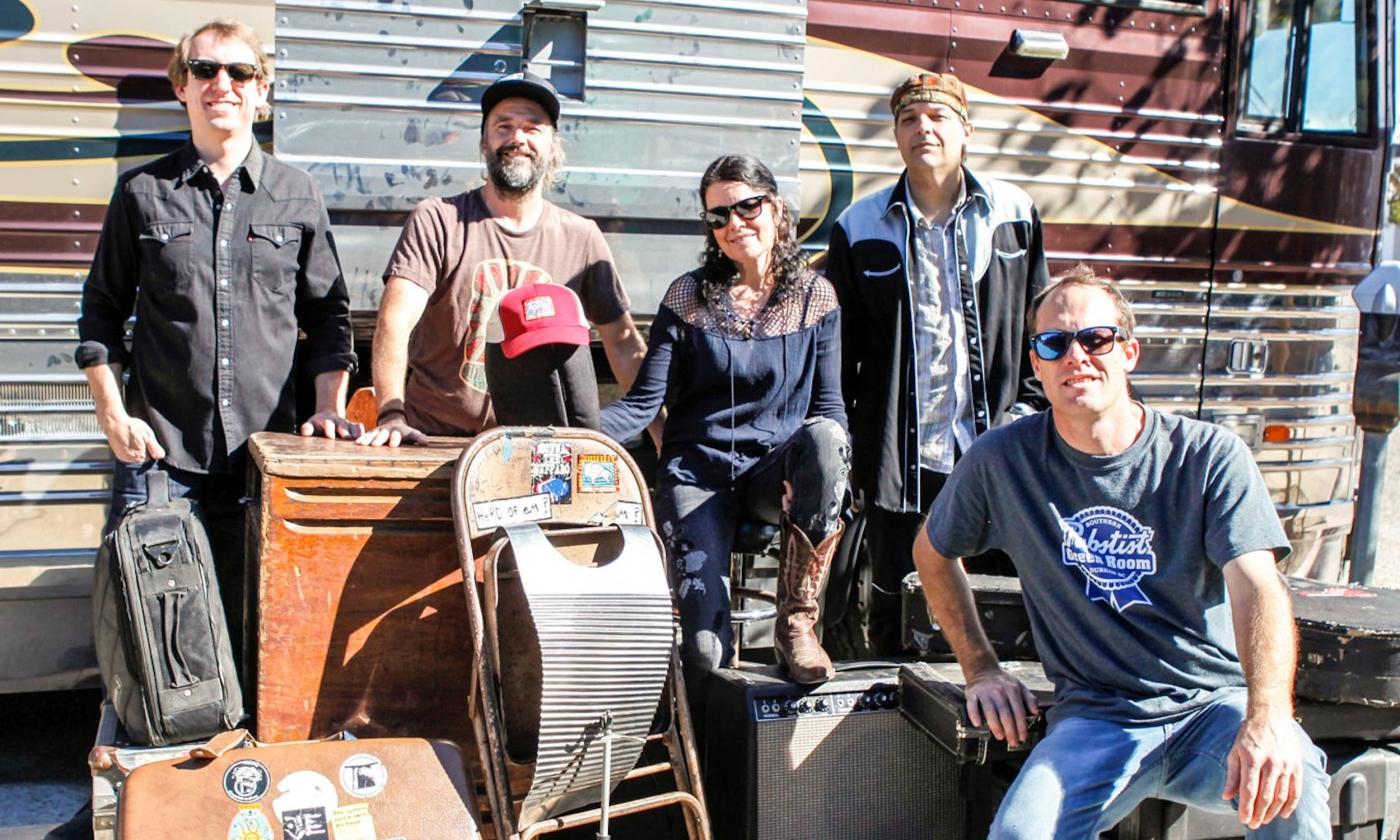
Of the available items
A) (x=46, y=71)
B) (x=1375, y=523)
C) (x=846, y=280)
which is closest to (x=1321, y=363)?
(x=1375, y=523)

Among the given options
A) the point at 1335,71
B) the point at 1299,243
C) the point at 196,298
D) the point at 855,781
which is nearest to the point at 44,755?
the point at 196,298

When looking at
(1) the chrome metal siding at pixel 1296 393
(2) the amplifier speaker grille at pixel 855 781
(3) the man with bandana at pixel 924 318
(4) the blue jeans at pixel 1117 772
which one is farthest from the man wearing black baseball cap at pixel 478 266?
(1) the chrome metal siding at pixel 1296 393

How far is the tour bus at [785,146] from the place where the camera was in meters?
3.99

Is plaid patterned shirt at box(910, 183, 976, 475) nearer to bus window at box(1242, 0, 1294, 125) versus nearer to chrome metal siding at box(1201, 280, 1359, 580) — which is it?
chrome metal siding at box(1201, 280, 1359, 580)

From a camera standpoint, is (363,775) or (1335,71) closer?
(363,775)

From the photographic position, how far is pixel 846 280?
4.11 metres

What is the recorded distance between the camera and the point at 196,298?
3.48 meters

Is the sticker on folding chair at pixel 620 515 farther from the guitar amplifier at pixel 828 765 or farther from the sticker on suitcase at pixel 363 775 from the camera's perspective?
the sticker on suitcase at pixel 363 775

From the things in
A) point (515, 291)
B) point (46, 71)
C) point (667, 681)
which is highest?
point (46, 71)

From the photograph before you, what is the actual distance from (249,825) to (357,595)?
0.59m

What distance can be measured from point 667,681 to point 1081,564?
3.22 feet

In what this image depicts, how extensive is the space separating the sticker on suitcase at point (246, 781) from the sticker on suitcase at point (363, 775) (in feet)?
0.51

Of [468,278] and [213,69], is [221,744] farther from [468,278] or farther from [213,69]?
[213,69]

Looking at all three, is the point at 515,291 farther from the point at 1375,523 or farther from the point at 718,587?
the point at 1375,523
